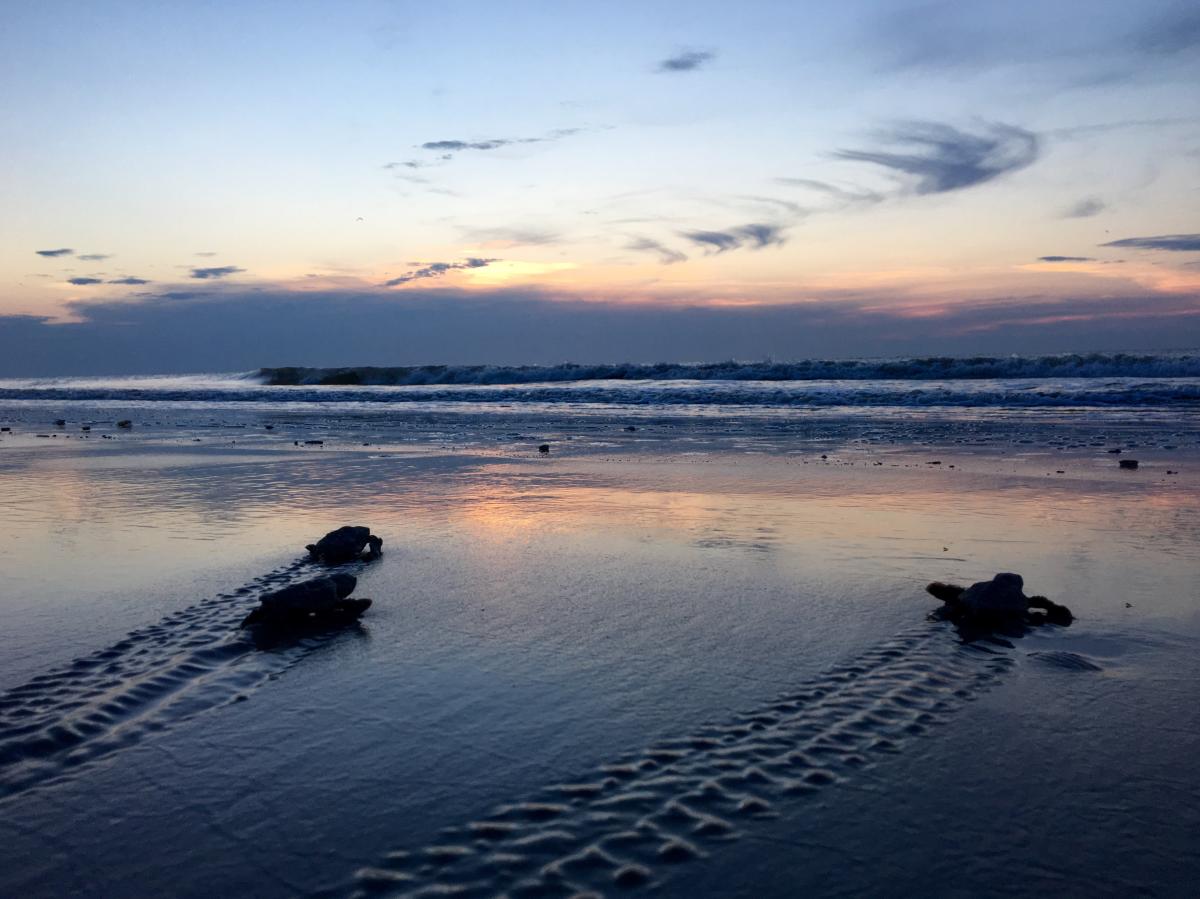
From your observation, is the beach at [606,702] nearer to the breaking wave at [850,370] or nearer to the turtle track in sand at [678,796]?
the turtle track in sand at [678,796]

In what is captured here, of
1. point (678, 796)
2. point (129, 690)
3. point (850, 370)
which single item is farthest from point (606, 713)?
point (850, 370)

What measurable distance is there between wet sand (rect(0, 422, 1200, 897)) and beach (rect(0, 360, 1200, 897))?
17 mm

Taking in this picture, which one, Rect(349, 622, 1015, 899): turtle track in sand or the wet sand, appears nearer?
Rect(349, 622, 1015, 899): turtle track in sand

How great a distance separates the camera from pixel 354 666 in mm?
4418

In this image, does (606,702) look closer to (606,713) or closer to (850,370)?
(606,713)

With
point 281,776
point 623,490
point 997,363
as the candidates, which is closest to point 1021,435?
point 623,490

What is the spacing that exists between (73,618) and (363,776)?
287 centimetres

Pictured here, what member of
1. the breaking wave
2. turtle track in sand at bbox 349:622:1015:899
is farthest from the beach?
the breaking wave

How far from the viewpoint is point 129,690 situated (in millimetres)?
4043

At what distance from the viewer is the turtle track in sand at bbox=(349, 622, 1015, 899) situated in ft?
8.53

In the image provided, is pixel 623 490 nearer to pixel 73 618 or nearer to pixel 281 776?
pixel 73 618

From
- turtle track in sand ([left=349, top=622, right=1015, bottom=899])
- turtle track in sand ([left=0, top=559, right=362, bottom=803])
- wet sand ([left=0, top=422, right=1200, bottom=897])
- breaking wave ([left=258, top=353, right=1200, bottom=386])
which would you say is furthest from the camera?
breaking wave ([left=258, top=353, right=1200, bottom=386])

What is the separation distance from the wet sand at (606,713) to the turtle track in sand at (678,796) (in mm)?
14

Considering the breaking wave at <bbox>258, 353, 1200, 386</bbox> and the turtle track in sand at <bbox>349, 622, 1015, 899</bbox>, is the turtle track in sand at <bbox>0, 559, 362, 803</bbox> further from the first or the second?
the breaking wave at <bbox>258, 353, 1200, 386</bbox>
